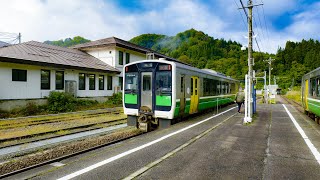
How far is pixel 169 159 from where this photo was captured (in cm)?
612

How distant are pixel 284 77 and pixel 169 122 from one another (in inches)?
3656

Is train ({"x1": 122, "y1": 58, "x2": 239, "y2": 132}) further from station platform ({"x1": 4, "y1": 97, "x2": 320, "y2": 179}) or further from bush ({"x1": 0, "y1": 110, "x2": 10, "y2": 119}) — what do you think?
bush ({"x1": 0, "y1": 110, "x2": 10, "y2": 119})

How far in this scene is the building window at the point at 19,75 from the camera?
15.7 m

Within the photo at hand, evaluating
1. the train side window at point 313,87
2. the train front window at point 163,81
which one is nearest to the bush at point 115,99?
the train front window at point 163,81

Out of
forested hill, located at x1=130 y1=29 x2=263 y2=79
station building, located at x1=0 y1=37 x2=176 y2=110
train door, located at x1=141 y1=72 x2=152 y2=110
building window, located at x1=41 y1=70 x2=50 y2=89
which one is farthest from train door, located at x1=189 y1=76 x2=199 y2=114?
forested hill, located at x1=130 y1=29 x2=263 y2=79

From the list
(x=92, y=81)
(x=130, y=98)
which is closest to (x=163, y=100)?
(x=130, y=98)

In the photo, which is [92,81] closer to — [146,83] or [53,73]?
[53,73]

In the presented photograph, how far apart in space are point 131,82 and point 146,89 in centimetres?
90

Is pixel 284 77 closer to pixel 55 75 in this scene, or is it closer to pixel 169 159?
pixel 55 75

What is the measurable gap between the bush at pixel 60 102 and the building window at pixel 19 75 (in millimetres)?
2168

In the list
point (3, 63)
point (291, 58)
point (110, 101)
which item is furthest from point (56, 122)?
point (291, 58)

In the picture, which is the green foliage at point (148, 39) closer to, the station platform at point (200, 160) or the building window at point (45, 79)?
the building window at point (45, 79)

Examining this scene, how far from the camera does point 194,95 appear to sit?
43.7ft

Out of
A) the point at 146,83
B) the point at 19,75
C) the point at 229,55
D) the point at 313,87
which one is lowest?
the point at 313,87
